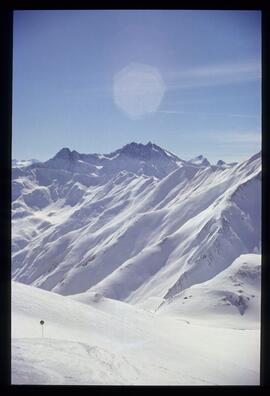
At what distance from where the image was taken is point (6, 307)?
253 centimetres

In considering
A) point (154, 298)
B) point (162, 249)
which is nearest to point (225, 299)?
point (154, 298)

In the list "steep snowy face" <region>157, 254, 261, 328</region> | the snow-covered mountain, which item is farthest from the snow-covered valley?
the snow-covered mountain

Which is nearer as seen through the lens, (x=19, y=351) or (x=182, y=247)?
(x=19, y=351)

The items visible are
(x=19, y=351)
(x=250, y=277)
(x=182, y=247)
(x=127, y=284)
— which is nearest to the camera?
(x=19, y=351)

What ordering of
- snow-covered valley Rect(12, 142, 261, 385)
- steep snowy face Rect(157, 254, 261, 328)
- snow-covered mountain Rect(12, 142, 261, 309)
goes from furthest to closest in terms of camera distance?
1. snow-covered mountain Rect(12, 142, 261, 309)
2. steep snowy face Rect(157, 254, 261, 328)
3. snow-covered valley Rect(12, 142, 261, 385)

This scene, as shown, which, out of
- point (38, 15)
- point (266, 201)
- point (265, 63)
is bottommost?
point (266, 201)

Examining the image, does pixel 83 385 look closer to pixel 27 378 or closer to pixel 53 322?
pixel 27 378

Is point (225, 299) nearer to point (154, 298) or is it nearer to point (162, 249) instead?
point (154, 298)

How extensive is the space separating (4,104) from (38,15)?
525 mm

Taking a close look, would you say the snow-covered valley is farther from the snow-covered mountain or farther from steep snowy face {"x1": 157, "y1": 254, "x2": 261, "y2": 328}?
the snow-covered mountain

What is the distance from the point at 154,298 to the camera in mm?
89500

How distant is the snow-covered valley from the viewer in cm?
309

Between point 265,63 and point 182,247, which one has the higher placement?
point 182,247
